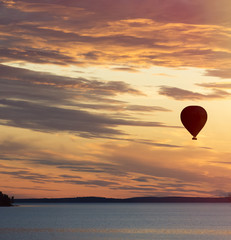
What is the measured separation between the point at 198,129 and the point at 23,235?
71140 millimetres

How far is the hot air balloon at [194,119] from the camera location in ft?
271

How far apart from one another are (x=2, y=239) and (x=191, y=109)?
64.3 meters

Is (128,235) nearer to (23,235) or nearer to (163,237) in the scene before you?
(163,237)

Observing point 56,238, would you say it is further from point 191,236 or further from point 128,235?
point 191,236

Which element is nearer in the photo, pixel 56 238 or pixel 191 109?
pixel 191 109

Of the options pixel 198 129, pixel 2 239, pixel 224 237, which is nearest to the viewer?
pixel 198 129

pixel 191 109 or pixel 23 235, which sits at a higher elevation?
pixel 191 109

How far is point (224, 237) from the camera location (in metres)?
136

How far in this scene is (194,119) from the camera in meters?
82.8

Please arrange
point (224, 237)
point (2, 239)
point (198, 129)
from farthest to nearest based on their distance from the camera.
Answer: point (224, 237)
point (2, 239)
point (198, 129)

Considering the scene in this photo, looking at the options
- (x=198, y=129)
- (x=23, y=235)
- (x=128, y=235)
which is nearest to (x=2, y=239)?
(x=23, y=235)

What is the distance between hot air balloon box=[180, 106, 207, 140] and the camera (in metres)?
82.6

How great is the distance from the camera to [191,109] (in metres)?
83.5

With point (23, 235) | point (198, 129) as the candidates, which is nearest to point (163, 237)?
point (23, 235)
